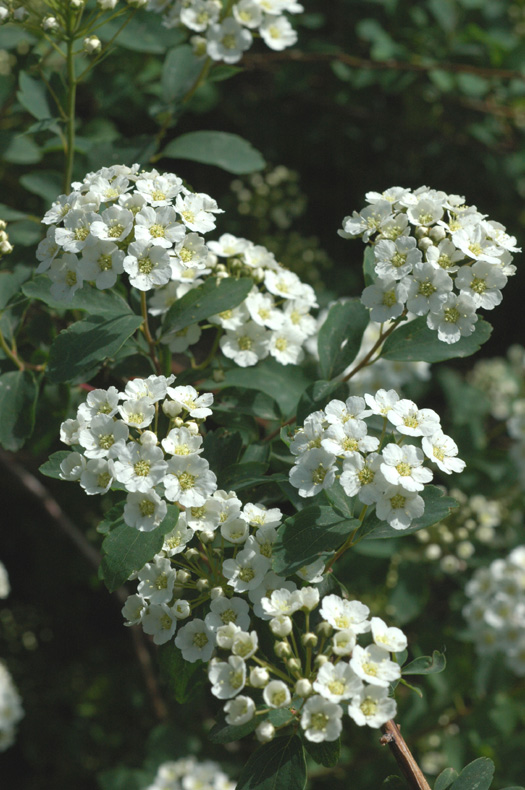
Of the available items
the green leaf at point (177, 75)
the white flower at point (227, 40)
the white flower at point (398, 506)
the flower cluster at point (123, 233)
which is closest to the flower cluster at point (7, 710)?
the flower cluster at point (123, 233)

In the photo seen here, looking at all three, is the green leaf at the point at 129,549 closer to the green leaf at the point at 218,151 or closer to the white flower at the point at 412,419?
the white flower at the point at 412,419

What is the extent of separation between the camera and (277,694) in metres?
1.45

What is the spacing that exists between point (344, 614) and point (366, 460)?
33cm

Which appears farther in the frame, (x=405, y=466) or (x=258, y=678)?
(x=405, y=466)

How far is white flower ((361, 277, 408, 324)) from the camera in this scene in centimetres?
184

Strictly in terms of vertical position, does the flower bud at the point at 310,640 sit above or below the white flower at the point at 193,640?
above

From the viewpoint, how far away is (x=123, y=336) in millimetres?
1808

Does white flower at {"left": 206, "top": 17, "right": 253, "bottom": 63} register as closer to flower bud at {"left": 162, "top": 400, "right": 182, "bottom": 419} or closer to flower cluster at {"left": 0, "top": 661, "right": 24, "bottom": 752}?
flower bud at {"left": 162, "top": 400, "right": 182, "bottom": 419}

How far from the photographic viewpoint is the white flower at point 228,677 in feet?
4.83

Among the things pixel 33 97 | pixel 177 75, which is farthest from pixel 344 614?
pixel 177 75

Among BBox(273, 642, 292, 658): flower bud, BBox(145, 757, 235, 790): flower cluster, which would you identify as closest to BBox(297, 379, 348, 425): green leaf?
BBox(273, 642, 292, 658): flower bud

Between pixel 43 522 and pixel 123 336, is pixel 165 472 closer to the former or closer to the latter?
pixel 123 336

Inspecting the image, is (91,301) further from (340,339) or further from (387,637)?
Answer: (387,637)

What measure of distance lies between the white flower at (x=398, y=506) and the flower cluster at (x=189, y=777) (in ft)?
6.48
